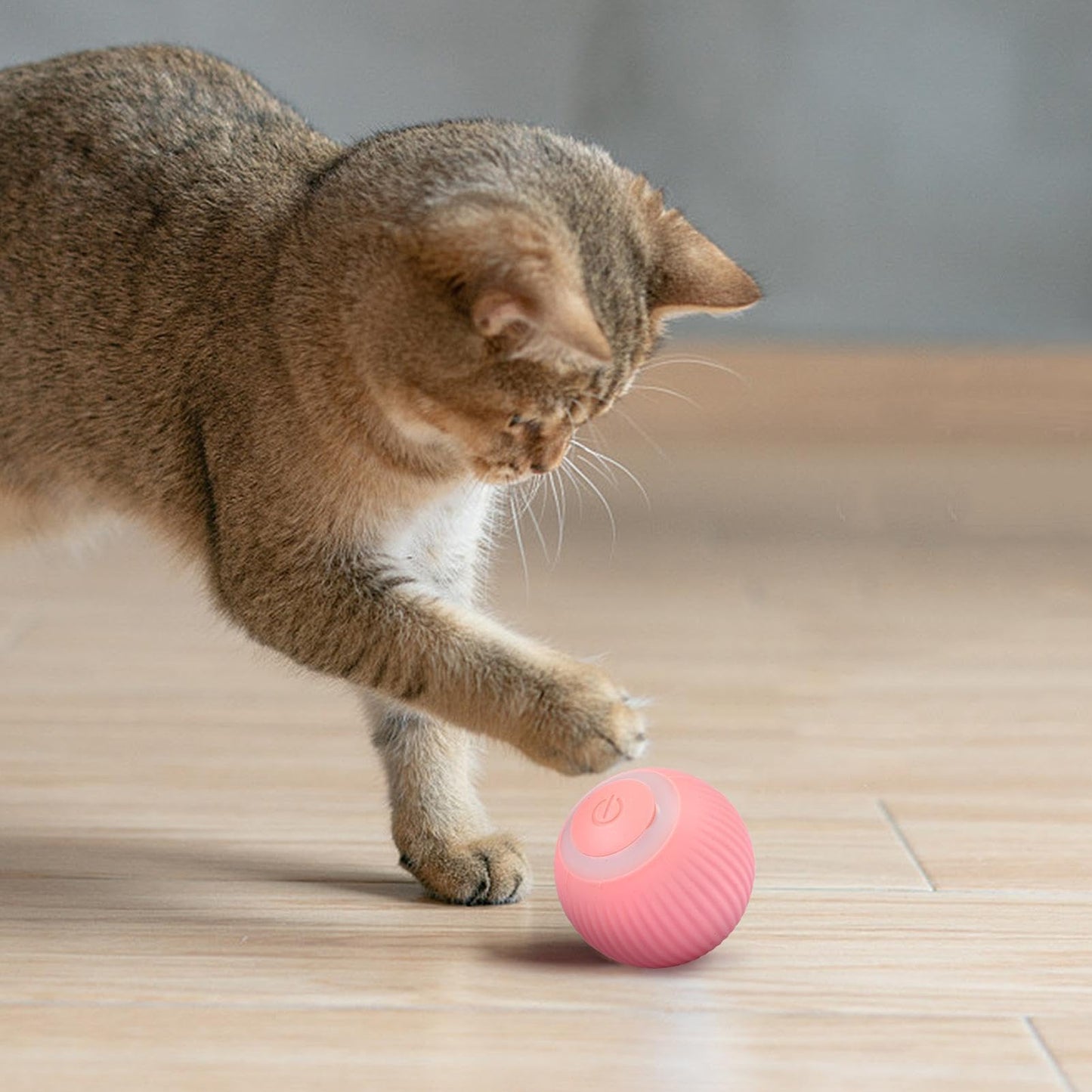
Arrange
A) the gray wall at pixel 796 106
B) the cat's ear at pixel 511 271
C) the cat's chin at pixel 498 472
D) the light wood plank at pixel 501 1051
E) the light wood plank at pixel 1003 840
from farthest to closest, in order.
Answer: the gray wall at pixel 796 106 < the light wood plank at pixel 1003 840 < the cat's chin at pixel 498 472 < the cat's ear at pixel 511 271 < the light wood plank at pixel 501 1051

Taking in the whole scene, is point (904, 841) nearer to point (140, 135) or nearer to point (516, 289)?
point (516, 289)

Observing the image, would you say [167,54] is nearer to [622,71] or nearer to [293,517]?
[293,517]

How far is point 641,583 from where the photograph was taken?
2746 millimetres

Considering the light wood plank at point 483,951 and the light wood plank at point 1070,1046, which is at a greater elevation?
the light wood plank at point 1070,1046

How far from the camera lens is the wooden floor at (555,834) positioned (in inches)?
46.4

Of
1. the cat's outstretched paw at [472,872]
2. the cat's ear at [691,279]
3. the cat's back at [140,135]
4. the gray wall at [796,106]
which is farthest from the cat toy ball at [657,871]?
the gray wall at [796,106]

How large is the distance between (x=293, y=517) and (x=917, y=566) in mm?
1629

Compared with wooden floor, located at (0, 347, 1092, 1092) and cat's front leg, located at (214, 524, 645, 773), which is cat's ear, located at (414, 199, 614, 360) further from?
wooden floor, located at (0, 347, 1092, 1092)

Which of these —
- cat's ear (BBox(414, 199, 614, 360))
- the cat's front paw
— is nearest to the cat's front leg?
the cat's front paw

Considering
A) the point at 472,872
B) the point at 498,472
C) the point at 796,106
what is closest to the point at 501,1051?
the point at 472,872

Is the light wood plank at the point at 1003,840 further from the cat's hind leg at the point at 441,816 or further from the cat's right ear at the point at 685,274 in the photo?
the cat's right ear at the point at 685,274

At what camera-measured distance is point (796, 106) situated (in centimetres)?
290

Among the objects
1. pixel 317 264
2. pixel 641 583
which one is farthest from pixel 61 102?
pixel 641 583

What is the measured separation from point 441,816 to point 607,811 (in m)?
0.22
